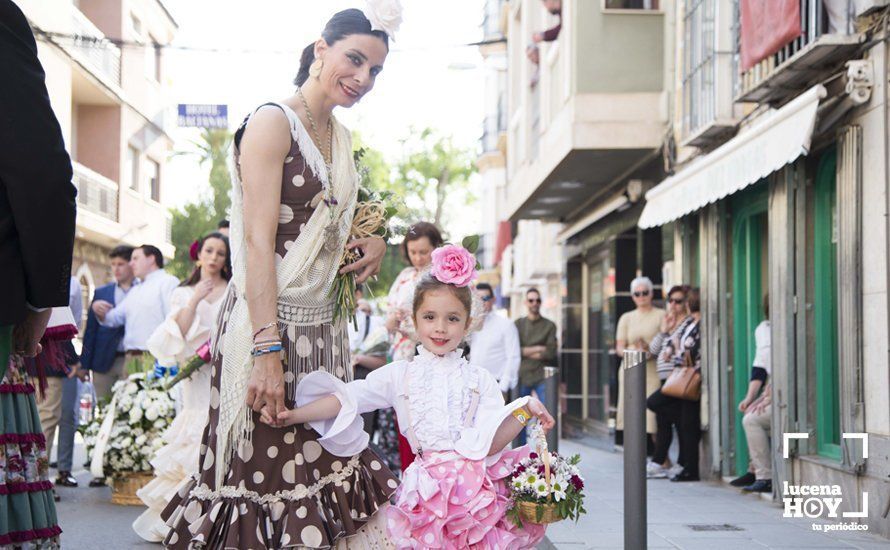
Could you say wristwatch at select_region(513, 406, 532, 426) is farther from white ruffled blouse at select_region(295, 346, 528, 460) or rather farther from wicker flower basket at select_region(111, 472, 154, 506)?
wicker flower basket at select_region(111, 472, 154, 506)

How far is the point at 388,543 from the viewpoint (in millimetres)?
4090

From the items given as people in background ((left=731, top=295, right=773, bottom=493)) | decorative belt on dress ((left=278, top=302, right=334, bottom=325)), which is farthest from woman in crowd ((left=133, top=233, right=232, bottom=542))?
people in background ((left=731, top=295, right=773, bottom=493))

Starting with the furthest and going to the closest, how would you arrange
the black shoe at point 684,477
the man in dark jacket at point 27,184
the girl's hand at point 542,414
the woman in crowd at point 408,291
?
the black shoe at point 684,477, the woman in crowd at point 408,291, the girl's hand at point 542,414, the man in dark jacket at point 27,184

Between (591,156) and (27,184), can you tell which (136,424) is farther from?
(591,156)

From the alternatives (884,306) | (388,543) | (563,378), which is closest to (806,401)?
(884,306)

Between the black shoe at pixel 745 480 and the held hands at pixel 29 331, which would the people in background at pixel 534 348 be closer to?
the black shoe at pixel 745 480

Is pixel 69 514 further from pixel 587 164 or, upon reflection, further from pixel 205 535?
pixel 587 164

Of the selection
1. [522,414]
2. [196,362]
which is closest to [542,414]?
[522,414]

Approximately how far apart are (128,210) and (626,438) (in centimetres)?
2945

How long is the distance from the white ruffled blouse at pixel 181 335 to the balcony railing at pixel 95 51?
1869cm

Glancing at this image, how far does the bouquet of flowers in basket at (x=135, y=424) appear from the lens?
934 centimetres

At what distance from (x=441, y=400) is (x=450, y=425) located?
12cm

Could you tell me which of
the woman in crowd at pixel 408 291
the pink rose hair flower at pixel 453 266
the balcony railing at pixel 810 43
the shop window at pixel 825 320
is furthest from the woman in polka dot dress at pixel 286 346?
the shop window at pixel 825 320

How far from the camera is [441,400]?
503cm
